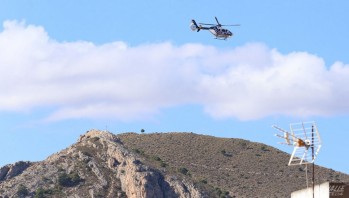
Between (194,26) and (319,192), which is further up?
(194,26)

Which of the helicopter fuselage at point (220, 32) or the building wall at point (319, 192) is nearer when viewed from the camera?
the building wall at point (319, 192)

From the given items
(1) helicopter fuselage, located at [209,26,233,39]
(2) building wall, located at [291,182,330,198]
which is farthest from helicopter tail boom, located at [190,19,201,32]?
(2) building wall, located at [291,182,330,198]

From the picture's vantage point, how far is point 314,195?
71.4 m

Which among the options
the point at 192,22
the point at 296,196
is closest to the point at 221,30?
the point at 192,22

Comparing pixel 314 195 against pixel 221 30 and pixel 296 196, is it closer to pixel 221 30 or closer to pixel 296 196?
pixel 296 196

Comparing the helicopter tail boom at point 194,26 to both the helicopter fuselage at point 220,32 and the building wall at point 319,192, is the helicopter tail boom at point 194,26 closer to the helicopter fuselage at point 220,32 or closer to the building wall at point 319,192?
the helicopter fuselage at point 220,32

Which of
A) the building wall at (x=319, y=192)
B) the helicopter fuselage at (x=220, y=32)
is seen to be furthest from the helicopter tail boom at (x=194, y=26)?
the building wall at (x=319, y=192)

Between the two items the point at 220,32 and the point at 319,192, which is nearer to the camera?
the point at 319,192

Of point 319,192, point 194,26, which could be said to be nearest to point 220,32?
point 194,26

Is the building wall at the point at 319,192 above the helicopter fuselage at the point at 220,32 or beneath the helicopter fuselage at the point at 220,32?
beneath

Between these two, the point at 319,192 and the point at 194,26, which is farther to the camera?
the point at 194,26

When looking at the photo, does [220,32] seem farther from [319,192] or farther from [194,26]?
[319,192]

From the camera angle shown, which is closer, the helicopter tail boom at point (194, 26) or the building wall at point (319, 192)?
the building wall at point (319, 192)

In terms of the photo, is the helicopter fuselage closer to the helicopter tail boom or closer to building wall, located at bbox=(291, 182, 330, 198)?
the helicopter tail boom
